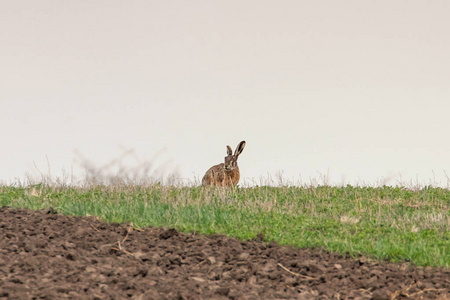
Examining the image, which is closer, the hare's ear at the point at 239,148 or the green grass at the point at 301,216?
the green grass at the point at 301,216

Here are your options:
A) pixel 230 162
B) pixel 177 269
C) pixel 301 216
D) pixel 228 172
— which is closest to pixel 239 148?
pixel 230 162

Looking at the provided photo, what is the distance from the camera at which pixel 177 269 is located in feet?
22.6

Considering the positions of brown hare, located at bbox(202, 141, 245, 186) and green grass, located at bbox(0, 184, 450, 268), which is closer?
green grass, located at bbox(0, 184, 450, 268)

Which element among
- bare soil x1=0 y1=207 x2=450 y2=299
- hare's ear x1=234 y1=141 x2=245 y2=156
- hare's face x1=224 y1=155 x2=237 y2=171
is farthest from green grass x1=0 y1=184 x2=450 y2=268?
hare's ear x1=234 y1=141 x2=245 y2=156

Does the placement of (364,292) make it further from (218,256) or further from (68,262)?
(68,262)

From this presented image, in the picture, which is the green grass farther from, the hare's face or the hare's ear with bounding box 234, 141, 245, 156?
the hare's ear with bounding box 234, 141, 245, 156

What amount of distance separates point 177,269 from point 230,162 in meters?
8.65

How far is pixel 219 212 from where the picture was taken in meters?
10.6

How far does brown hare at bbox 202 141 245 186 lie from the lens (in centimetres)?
1546

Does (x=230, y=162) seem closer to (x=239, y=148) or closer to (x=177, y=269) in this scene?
(x=239, y=148)

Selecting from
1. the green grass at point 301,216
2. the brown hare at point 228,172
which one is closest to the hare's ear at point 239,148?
the brown hare at point 228,172

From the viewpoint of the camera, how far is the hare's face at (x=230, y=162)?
15406 millimetres

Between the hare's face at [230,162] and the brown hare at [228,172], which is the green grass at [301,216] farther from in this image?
the hare's face at [230,162]

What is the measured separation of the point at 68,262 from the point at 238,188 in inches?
370
